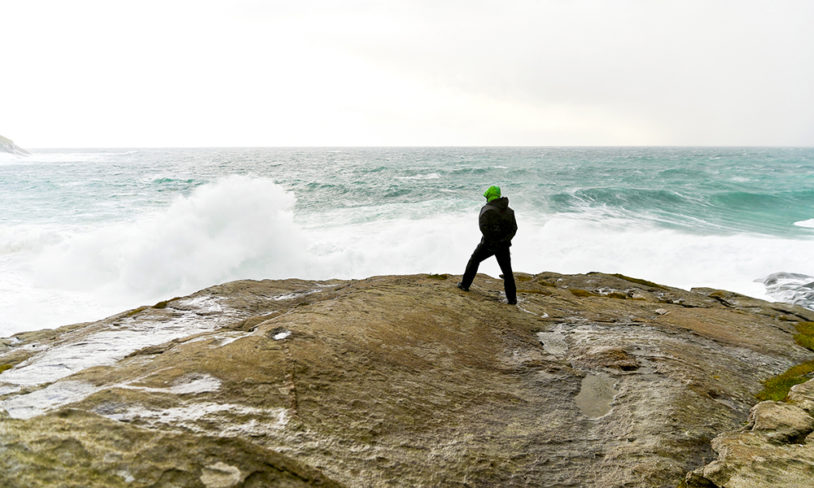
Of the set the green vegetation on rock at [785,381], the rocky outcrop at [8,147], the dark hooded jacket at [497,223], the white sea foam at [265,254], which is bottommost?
the white sea foam at [265,254]

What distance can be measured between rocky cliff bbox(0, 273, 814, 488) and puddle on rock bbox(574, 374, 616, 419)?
0.02m

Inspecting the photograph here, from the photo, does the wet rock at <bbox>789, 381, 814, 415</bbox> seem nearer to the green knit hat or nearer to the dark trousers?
the dark trousers

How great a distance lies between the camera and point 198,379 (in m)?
3.33

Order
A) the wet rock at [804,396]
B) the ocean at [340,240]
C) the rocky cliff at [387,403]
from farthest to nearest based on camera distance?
1. the ocean at [340,240]
2. the wet rock at [804,396]
3. the rocky cliff at [387,403]

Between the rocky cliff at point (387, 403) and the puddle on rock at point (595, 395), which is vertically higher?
the rocky cliff at point (387, 403)

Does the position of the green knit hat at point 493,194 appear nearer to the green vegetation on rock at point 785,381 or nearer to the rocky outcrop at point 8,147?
the green vegetation on rock at point 785,381

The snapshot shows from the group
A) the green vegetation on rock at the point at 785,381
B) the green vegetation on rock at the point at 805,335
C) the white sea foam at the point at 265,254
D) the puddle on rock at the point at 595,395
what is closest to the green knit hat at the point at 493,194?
the puddle on rock at the point at 595,395

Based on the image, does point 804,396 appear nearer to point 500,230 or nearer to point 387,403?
point 387,403

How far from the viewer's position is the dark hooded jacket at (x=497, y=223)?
7254 mm

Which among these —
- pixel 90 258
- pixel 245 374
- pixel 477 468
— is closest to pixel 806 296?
pixel 477 468

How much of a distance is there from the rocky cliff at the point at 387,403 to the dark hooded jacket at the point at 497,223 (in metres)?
1.55

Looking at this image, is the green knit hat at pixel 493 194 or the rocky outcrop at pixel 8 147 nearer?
the green knit hat at pixel 493 194

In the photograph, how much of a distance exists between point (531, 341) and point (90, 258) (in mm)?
18063

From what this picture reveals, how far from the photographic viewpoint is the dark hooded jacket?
23.8 ft
